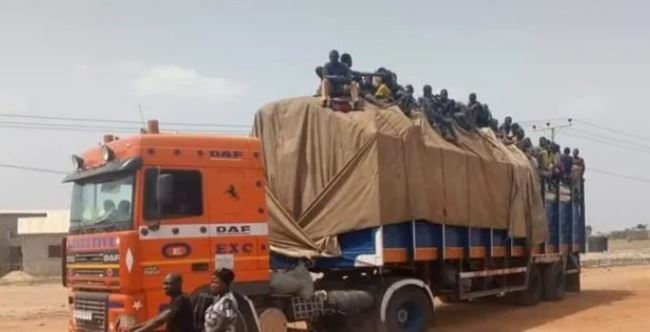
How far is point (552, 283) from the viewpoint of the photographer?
18.8m

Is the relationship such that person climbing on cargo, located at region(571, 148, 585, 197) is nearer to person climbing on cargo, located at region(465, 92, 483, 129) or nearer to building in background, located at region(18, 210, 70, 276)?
person climbing on cargo, located at region(465, 92, 483, 129)

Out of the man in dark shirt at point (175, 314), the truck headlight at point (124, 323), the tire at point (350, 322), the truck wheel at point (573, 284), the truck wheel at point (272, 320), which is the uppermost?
the man in dark shirt at point (175, 314)

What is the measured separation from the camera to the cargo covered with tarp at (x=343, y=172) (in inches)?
475

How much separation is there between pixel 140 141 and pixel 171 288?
296cm

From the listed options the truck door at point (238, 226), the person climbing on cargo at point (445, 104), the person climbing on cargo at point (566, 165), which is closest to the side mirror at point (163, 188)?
the truck door at point (238, 226)

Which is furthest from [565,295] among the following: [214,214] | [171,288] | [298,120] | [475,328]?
[171,288]

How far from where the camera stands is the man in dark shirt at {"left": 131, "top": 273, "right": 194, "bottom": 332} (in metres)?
6.68

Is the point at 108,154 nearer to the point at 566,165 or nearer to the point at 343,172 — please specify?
the point at 343,172

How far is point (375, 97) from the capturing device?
13.3 m

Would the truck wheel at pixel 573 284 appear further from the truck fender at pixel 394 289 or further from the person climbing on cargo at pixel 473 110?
the truck fender at pixel 394 289

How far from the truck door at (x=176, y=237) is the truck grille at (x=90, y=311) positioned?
1.98 ft

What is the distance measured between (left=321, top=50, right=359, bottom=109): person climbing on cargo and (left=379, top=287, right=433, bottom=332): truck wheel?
310 centimetres

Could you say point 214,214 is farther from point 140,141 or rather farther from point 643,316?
point 643,316

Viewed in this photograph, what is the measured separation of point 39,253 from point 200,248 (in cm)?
4010
